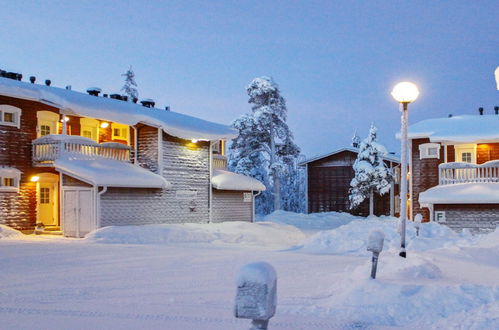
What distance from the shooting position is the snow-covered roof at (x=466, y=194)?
24562mm

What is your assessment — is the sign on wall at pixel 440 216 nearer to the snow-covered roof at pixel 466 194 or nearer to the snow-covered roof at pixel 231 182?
the snow-covered roof at pixel 466 194

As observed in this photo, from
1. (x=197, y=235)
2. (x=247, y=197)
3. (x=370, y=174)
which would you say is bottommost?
(x=197, y=235)

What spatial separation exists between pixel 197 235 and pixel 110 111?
23.3 feet

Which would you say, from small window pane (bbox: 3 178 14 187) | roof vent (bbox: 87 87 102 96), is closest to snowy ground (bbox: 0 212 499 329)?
small window pane (bbox: 3 178 14 187)

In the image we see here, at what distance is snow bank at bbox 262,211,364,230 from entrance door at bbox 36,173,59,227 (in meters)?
16.3

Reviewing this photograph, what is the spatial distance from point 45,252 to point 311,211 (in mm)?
29894

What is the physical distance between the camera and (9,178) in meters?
23.5

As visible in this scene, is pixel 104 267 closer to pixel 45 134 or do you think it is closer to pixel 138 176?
pixel 138 176

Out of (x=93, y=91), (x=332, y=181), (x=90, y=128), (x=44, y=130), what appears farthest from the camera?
(x=332, y=181)

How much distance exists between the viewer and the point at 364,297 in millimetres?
8125

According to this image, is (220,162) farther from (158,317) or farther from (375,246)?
(158,317)

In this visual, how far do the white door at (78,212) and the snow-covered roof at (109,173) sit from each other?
79 cm

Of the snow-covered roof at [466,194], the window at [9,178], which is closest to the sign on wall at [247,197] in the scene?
the snow-covered roof at [466,194]

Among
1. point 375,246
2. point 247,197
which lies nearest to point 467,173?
point 247,197
